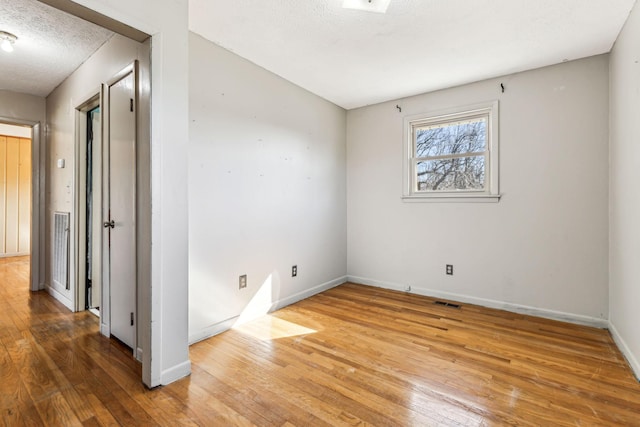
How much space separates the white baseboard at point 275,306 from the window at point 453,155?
1.50 meters

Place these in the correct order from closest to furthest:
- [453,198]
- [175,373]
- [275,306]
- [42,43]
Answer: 1. [175,373]
2. [42,43]
3. [275,306]
4. [453,198]

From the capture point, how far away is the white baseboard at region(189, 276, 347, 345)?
2434 millimetres

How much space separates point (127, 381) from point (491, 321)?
2998 mm

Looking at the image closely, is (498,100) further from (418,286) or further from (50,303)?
(50,303)

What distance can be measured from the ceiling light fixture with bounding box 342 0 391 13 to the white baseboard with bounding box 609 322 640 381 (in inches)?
111

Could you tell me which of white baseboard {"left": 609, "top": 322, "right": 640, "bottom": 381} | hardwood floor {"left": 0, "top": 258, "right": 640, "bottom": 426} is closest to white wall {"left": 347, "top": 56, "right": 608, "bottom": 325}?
white baseboard {"left": 609, "top": 322, "right": 640, "bottom": 381}

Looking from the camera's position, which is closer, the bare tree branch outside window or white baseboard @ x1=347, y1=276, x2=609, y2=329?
white baseboard @ x1=347, y1=276, x2=609, y2=329

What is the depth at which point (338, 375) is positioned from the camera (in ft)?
6.41

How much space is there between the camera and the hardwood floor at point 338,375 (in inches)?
61.8

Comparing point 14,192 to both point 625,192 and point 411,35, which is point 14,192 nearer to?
point 411,35

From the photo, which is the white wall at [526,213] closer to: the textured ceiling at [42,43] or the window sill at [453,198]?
the window sill at [453,198]

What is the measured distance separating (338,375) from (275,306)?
4.50ft

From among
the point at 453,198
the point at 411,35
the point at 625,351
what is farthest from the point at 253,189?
the point at 625,351

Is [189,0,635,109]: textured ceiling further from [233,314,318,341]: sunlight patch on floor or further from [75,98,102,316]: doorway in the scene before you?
[233,314,318,341]: sunlight patch on floor
